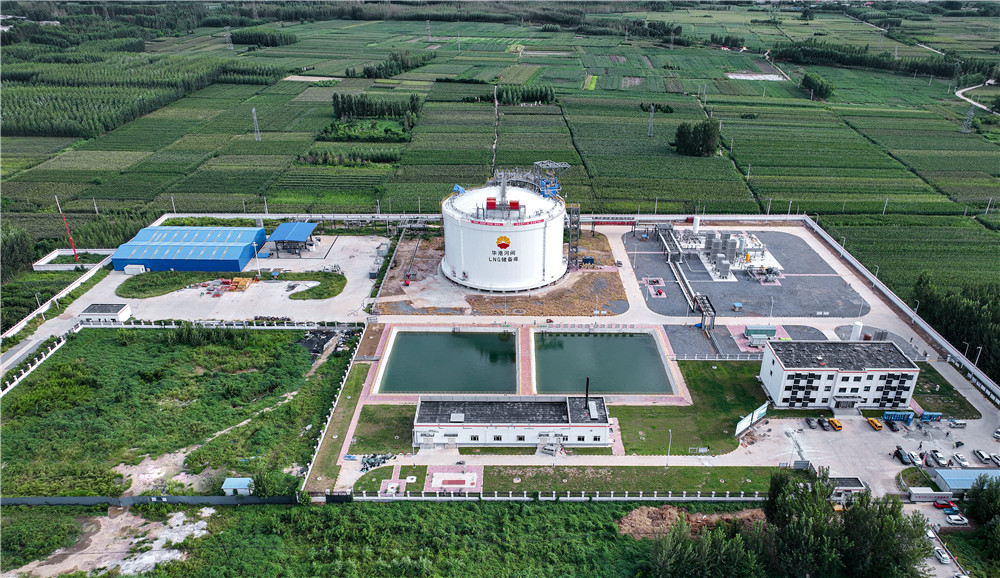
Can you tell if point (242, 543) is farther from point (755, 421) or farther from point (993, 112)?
point (993, 112)

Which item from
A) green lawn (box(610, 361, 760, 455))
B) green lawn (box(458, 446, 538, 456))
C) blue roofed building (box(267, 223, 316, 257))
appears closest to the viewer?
green lawn (box(458, 446, 538, 456))

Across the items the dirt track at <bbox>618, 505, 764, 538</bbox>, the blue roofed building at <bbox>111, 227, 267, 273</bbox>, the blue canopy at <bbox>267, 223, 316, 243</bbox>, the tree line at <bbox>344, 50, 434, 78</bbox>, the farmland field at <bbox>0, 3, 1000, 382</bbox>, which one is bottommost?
the dirt track at <bbox>618, 505, 764, 538</bbox>

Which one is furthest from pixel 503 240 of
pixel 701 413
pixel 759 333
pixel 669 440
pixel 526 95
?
pixel 526 95

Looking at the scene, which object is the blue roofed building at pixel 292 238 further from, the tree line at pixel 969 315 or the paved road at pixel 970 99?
the paved road at pixel 970 99

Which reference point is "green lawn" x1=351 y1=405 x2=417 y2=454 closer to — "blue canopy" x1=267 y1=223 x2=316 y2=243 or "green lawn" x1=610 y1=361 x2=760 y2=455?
"green lawn" x1=610 y1=361 x2=760 y2=455

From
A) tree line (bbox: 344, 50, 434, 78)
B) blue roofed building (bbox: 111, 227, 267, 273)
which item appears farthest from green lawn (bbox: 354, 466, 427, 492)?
tree line (bbox: 344, 50, 434, 78)

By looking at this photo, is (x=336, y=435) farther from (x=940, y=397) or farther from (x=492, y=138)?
(x=492, y=138)
